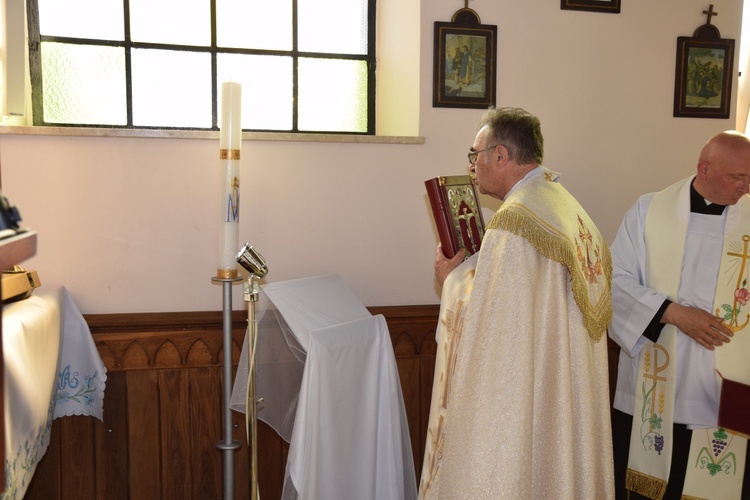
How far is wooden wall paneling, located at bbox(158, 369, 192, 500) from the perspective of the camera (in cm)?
359

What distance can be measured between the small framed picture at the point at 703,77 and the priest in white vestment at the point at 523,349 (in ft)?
5.81

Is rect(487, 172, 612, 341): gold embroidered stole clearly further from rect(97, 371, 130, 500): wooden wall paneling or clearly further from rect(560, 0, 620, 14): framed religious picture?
rect(97, 371, 130, 500): wooden wall paneling

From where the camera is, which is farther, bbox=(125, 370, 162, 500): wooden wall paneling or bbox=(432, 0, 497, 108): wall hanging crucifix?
→ bbox=(432, 0, 497, 108): wall hanging crucifix

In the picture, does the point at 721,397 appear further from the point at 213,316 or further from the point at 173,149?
the point at 173,149

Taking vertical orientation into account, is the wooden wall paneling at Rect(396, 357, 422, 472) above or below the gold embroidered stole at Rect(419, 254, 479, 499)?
below

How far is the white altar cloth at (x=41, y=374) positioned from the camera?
2287 millimetres

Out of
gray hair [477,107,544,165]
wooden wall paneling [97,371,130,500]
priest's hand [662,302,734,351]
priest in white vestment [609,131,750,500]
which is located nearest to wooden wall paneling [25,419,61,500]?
wooden wall paneling [97,371,130,500]

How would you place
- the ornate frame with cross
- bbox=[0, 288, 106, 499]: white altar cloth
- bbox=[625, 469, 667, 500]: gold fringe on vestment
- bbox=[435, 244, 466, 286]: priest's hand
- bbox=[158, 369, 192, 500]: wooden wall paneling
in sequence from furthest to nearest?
the ornate frame with cross
bbox=[158, 369, 192, 500]: wooden wall paneling
bbox=[625, 469, 667, 500]: gold fringe on vestment
bbox=[435, 244, 466, 286]: priest's hand
bbox=[0, 288, 106, 499]: white altar cloth

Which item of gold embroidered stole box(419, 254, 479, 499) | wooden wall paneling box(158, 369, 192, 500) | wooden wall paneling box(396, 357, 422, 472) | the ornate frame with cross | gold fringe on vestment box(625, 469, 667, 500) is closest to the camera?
gold embroidered stole box(419, 254, 479, 499)

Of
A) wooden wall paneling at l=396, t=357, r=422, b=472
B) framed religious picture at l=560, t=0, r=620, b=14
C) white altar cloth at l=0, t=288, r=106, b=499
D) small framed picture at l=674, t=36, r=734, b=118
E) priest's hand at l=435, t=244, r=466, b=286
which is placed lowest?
wooden wall paneling at l=396, t=357, r=422, b=472

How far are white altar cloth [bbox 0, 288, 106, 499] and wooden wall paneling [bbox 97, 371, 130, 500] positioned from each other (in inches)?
6.5

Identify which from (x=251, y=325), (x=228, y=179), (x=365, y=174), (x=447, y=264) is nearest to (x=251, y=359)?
(x=251, y=325)

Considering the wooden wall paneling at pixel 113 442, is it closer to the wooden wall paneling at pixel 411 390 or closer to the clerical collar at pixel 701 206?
the wooden wall paneling at pixel 411 390

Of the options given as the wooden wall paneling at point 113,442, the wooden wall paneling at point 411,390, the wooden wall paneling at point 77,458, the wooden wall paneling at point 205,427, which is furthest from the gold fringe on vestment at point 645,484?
the wooden wall paneling at point 77,458
